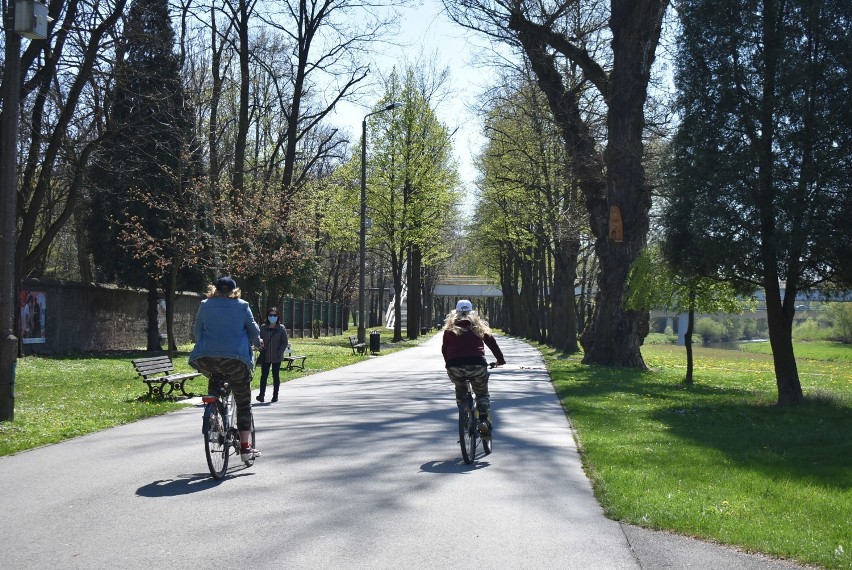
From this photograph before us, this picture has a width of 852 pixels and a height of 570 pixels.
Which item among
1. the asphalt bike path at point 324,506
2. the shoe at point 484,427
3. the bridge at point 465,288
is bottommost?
the asphalt bike path at point 324,506

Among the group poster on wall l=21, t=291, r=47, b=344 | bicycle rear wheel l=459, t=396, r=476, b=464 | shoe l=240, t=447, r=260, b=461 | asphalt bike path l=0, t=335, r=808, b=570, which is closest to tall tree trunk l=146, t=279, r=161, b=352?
poster on wall l=21, t=291, r=47, b=344

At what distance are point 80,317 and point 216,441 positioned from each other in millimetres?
25095

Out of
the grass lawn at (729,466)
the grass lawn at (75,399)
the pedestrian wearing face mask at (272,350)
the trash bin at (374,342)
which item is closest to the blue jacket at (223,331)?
the grass lawn at (75,399)

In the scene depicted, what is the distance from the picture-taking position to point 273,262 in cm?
2923

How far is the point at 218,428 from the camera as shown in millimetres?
8883

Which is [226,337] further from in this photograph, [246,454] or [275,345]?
[275,345]

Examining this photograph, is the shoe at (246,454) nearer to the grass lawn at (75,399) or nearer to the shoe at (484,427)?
the shoe at (484,427)

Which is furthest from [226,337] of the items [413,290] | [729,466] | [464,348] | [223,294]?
[413,290]

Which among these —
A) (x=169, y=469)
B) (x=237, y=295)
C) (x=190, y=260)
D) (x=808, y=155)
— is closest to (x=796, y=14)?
(x=808, y=155)

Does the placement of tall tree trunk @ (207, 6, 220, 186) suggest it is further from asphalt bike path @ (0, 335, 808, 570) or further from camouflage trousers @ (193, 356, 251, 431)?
camouflage trousers @ (193, 356, 251, 431)

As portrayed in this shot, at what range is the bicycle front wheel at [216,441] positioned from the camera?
28.4 ft

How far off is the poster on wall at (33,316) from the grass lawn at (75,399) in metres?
0.93

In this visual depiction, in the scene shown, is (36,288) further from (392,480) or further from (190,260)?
(392,480)

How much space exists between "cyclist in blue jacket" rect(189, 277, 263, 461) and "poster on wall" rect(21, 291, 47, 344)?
2111cm
